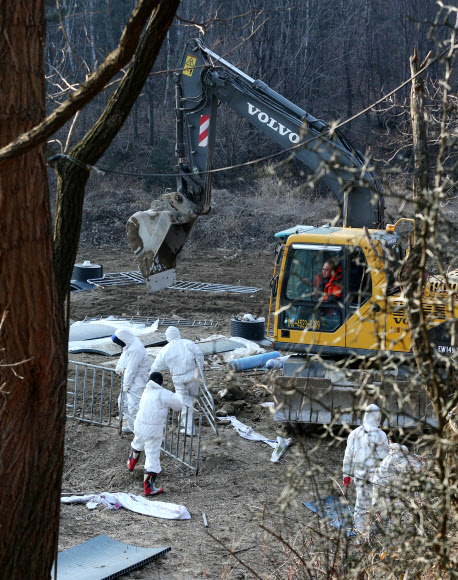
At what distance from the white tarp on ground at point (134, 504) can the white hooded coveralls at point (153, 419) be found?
1.61 feet

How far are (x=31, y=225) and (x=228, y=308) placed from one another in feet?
43.2

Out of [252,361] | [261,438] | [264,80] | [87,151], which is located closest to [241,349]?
[252,361]

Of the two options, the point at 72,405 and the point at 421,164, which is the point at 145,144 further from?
the point at 421,164

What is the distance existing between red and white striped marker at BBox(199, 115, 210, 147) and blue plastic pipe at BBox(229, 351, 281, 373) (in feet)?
12.0

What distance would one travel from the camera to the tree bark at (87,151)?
4.32 meters

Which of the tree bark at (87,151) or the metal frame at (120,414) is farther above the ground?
the tree bark at (87,151)

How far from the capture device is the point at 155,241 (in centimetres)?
1152

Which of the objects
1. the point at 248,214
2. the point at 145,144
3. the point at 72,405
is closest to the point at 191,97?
the point at 72,405

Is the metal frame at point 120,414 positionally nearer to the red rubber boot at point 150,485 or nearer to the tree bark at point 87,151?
the red rubber boot at point 150,485

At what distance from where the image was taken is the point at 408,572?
3.56 metres

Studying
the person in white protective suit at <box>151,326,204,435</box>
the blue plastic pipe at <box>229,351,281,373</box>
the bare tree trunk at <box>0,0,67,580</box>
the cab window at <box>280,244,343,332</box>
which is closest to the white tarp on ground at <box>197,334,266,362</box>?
the blue plastic pipe at <box>229,351,281,373</box>

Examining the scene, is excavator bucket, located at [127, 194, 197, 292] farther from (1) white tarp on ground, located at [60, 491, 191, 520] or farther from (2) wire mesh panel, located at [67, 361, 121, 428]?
(1) white tarp on ground, located at [60, 491, 191, 520]

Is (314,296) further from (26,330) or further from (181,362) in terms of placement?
(26,330)

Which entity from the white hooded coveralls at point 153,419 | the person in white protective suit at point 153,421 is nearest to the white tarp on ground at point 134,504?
the person in white protective suit at point 153,421
